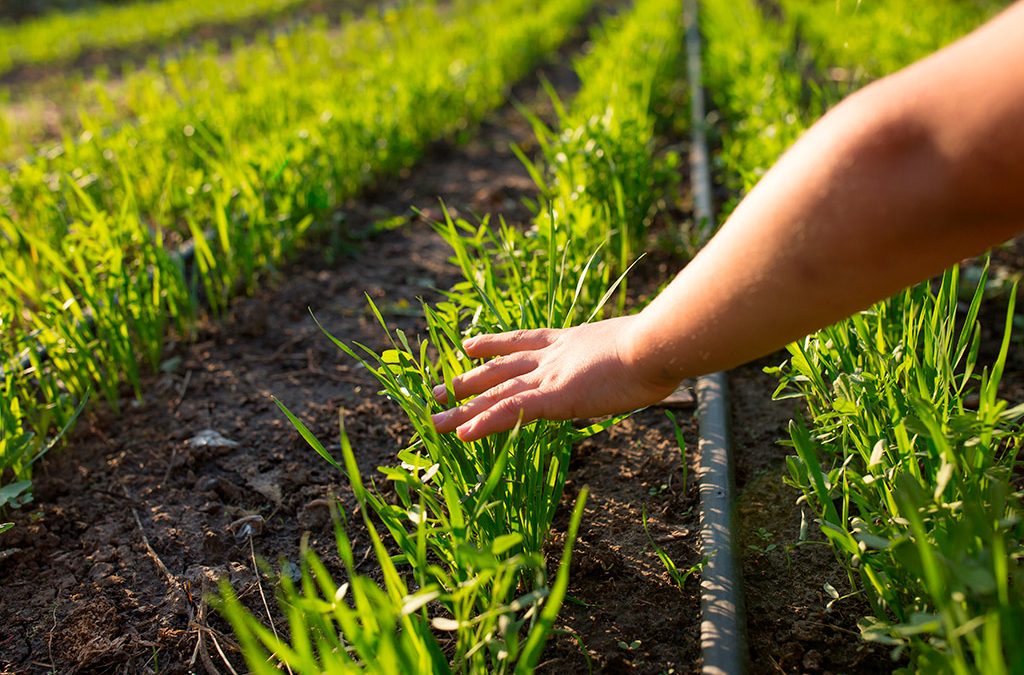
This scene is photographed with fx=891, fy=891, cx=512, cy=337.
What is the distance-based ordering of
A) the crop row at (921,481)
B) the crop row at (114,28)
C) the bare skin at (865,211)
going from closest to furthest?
the bare skin at (865,211)
the crop row at (921,481)
the crop row at (114,28)

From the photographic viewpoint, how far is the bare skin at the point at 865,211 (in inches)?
33.3

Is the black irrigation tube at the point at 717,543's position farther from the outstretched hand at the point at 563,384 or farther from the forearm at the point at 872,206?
the forearm at the point at 872,206

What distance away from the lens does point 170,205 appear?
318 cm

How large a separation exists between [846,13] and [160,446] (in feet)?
21.3

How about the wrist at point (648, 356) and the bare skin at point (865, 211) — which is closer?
the bare skin at point (865, 211)

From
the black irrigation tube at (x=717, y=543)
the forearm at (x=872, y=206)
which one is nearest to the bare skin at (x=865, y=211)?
the forearm at (x=872, y=206)

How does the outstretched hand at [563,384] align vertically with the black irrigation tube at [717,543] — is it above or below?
above

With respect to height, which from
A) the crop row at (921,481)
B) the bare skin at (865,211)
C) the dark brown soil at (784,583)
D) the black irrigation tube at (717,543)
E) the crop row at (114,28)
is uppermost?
the crop row at (114,28)

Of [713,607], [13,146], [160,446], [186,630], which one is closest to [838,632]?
[713,607]

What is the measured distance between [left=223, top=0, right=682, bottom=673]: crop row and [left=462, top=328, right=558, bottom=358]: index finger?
6cm

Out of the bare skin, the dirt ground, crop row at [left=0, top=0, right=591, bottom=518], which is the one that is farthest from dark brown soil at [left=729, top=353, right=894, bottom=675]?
crop row at [left=0, top=0, right=591, bottom=518]

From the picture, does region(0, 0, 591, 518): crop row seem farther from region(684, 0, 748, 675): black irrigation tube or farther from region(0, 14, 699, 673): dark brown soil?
region(684, 0, 748, 675): black irrigation tube

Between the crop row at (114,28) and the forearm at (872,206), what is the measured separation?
35.0 ft

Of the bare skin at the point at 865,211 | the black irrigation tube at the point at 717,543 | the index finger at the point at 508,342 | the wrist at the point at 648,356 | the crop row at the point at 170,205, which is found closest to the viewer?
the bare skin at the point at 865,211
